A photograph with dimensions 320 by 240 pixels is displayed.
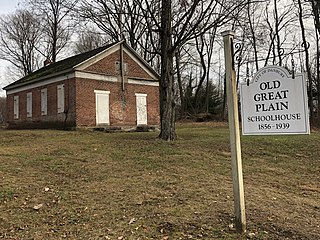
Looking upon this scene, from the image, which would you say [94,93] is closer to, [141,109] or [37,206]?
[141,109]

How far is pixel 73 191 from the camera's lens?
22.1ft

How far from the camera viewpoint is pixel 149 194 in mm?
6527

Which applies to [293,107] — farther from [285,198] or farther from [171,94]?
[171,94]

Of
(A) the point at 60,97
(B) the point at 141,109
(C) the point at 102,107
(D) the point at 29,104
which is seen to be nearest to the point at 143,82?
(B) the point at 141,109

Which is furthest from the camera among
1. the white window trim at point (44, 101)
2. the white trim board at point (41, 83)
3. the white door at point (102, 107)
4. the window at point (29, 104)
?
the window at point (29, 104)

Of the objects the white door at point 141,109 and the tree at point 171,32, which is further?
the white door at point 141,109

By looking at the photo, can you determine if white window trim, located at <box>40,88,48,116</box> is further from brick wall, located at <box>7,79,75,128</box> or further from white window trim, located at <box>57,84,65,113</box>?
white window trim, located at <box>57,84,65,113</box>

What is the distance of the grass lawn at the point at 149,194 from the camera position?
4.84 meters

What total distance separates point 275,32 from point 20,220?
34306 millimetres

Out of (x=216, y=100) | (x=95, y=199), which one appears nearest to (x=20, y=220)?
(x=95, y=199)

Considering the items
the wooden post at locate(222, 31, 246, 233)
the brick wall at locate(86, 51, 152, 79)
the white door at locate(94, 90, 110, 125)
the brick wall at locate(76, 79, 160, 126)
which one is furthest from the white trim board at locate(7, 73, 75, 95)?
the wooden post at locate(222, 31, 246, 233)

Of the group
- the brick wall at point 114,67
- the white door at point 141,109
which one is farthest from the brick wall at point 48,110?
the white door at point 141,109

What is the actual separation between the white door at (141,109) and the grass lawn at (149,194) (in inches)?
526

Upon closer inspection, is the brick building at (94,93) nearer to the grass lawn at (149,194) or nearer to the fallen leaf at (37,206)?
Result: the grass lawn at (149,194)
